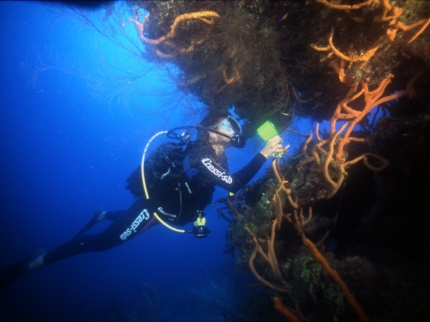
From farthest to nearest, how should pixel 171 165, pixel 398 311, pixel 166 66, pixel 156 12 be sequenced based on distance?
pixel 171 165 → pixel 166 66 → pixel 156 12 → pixel 398 311

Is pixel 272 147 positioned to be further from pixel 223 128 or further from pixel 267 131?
pixel 223 128

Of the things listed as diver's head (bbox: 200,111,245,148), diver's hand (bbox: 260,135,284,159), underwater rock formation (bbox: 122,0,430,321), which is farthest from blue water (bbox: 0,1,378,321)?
underwater rock formation (bbox: 122,0,430,321)

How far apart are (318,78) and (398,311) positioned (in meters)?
3.51

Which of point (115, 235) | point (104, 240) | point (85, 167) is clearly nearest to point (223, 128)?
point (115, 235)

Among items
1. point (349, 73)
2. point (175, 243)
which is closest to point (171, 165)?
point (349, 73)

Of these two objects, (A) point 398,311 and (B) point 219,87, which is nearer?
(A) point 398,311

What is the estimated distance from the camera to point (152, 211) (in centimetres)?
512

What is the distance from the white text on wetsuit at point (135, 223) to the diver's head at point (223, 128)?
2.45 m

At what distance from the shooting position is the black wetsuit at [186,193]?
4.69m

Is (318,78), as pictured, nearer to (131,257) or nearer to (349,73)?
(349,73)

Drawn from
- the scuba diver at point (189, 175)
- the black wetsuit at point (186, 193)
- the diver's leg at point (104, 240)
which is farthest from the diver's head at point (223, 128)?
the diver's leg at point (104, 240)

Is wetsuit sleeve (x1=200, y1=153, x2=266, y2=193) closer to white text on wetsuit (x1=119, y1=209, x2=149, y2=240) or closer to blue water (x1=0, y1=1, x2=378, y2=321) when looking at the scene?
blue water (x1=0, y1=1, x2=378, y2=321)

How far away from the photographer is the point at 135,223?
17.8ft

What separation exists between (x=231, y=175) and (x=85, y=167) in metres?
83.9
